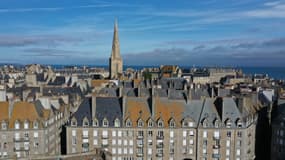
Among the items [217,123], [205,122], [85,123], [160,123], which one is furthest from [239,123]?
[85,123]

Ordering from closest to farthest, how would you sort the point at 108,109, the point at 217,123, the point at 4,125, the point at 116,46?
the point at 4,125
the point at 217,123
the point at 108,109
the point at 116,46

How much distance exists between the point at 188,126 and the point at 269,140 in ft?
64.2

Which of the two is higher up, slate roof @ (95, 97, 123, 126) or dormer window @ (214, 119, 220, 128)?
slate roof @ (95, 97, 123, 126)

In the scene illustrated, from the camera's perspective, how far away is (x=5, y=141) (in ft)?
198

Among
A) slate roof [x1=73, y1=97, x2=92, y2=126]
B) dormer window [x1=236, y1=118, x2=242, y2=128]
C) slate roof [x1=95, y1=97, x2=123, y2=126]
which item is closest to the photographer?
dormer window [x1=236, y1=118, x2=242, y2=128]

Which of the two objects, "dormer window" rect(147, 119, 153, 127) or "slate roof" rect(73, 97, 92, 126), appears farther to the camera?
"slate roof" rect(73, 97, 92, 126)

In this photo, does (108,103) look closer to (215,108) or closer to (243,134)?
(215,108)

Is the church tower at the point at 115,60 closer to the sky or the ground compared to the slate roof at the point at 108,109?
closer to the sky

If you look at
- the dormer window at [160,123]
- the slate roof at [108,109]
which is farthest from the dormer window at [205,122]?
the slate roof at [108,109]

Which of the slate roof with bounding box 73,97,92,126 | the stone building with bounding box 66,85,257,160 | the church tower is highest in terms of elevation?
the church tower

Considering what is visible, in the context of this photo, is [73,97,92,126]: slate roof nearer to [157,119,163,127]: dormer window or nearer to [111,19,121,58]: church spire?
[157,119,163,127]: dormer window

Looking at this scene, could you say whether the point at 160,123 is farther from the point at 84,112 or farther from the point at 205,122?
the point at 84,112

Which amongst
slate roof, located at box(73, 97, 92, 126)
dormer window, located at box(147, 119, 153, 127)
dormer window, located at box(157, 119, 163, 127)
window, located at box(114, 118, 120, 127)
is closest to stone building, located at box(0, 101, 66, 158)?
slate roof, located at box(73, 97, 92, 126)

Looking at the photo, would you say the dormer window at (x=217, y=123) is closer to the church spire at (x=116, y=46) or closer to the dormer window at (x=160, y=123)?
the dormer window at (x=160, y=123)
